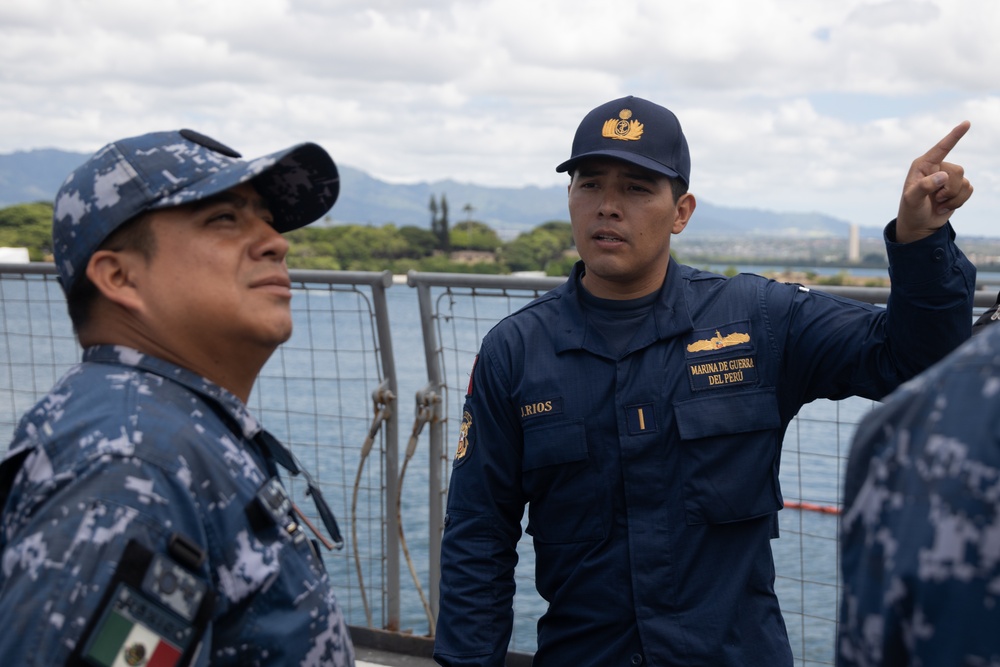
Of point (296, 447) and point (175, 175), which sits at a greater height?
point (175, 175)

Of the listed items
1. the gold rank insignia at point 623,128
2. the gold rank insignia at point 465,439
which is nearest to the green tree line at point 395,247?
the gold rank insignia at point 623,128

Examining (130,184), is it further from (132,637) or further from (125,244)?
(132,637)

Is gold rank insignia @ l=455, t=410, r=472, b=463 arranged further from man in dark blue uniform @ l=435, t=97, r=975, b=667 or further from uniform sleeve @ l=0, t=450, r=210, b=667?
uniform sleeve @ l=0, t=450, r=210, b=667

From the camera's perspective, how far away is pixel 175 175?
1.70m

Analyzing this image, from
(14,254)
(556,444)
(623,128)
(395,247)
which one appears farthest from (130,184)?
(395,247)

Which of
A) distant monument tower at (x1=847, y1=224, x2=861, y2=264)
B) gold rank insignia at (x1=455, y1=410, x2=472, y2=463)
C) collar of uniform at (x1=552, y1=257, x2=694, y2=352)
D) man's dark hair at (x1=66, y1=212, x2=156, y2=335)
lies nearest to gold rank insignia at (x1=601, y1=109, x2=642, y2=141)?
collar of uniform at (x1=552, y1=257, x2=694, y2=352)

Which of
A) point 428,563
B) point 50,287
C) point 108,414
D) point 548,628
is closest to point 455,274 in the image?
point 428,563

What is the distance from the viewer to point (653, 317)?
266 centimetres

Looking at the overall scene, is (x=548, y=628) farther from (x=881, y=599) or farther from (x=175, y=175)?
(x=881, y=599)

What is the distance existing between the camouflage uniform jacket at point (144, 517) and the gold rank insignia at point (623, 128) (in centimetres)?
135

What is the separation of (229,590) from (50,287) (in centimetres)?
381

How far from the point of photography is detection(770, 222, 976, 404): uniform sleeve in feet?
8.02

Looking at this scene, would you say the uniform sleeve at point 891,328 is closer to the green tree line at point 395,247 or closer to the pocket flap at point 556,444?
→ the pocket flap at point 556,444

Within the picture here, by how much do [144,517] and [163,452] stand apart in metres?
0.12
